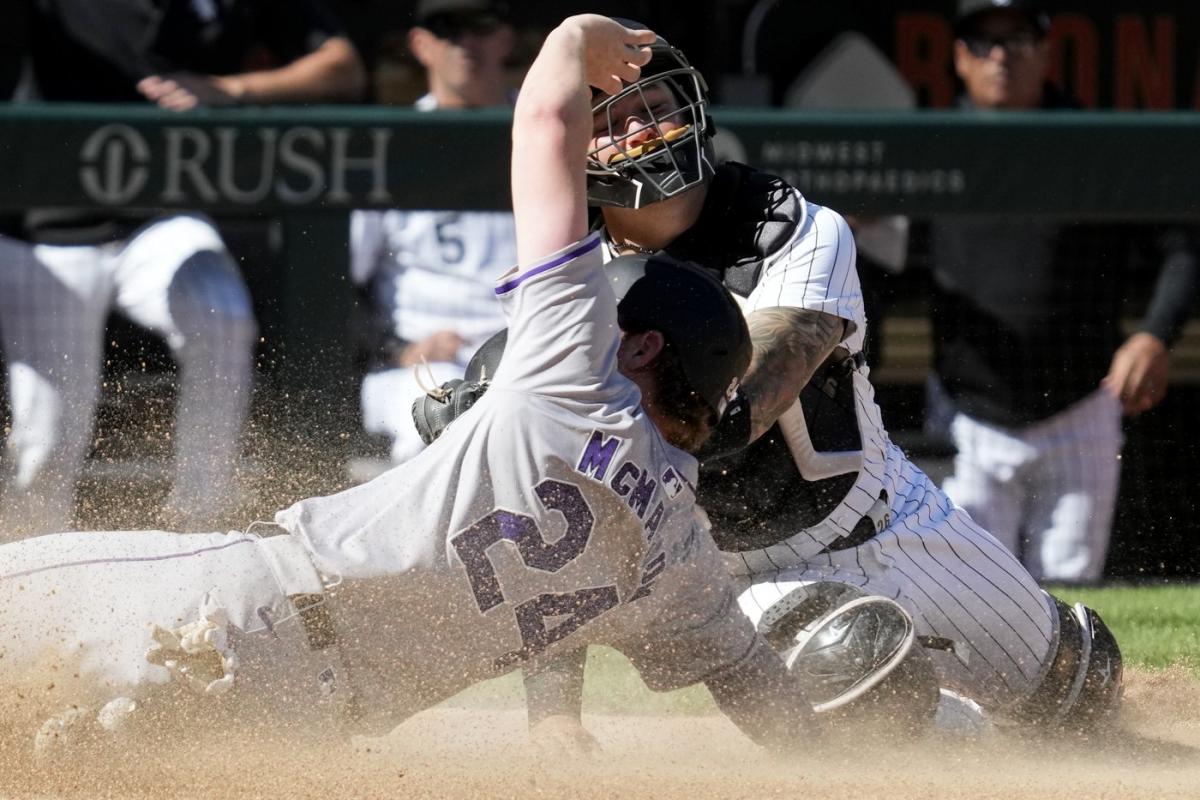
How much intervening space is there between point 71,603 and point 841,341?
168cm

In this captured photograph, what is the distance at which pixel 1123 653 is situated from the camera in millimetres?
4941

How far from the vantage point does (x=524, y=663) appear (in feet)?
10.3

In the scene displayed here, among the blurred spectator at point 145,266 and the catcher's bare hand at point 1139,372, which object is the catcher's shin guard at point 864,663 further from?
the catcher's bare hand at point 1139,372

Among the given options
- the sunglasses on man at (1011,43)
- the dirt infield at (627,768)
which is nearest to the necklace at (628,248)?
the dirt infield at (627,768)

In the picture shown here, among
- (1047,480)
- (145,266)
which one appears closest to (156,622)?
(145,266)

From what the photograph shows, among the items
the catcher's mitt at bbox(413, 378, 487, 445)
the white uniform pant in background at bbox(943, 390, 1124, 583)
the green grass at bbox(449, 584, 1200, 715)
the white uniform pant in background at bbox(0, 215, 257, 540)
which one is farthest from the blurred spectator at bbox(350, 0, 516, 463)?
the catcher's mitt at bbox(413, 378, 487, 445)

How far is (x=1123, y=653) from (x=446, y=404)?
2.59 metres

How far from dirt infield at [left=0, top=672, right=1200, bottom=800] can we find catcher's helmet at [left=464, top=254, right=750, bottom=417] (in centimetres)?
74

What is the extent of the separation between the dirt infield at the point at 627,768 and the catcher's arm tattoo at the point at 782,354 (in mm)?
679

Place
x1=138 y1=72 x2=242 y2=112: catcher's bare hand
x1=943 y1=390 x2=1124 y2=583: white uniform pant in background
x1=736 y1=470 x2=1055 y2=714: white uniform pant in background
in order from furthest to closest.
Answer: x1=943 y1=390 x2=1124 y2=583: white uniform pant in background, x1=138 y1=72 x2=242 y2=112: catcher's bare hand, x1=736 y1=470 x2=1055 y2=714: white uniform pant in background

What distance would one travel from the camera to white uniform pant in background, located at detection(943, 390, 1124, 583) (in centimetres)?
636

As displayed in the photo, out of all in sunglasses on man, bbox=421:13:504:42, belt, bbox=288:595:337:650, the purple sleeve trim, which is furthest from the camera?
sunglasses on man, bbox=421:13:504:42

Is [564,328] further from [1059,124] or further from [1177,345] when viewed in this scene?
[1177,345]

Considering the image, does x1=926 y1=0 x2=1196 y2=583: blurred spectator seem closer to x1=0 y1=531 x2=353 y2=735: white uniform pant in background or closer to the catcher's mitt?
the catcher's mitt
